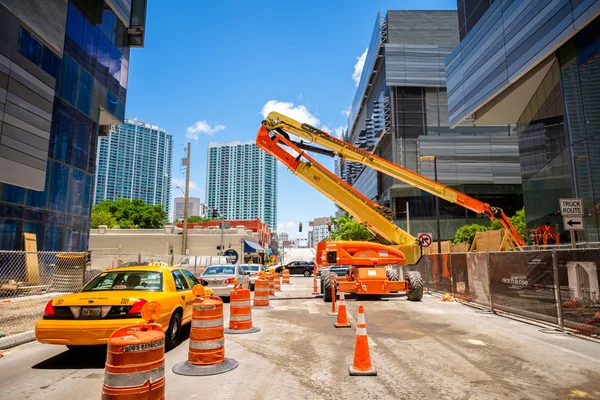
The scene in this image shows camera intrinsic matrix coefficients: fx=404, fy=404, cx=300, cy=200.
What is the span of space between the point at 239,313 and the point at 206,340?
3381 mm

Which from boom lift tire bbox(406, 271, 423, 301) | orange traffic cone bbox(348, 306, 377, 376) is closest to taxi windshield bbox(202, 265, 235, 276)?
boom lift tire bbox(406, 271, 423, 301)

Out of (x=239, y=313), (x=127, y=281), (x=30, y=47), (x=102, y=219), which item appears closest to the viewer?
(x=127, y=281)

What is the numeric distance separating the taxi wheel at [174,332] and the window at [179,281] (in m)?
0.60

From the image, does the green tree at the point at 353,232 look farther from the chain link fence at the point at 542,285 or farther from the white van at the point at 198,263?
the chain link fence at the point at 542,285

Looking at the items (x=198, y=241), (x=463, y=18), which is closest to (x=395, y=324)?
(x=463, y=18)

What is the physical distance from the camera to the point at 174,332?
7.62 meters

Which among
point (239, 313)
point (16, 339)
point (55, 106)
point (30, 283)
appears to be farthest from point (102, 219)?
point (239, 313)

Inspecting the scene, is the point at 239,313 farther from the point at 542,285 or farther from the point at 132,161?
the point at 132,161

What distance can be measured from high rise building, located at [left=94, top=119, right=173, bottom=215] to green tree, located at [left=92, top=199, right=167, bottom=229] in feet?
105

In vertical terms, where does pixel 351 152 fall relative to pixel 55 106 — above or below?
below

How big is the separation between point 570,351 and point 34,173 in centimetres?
2175

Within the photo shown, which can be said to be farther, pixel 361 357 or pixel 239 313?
pixel 239 313

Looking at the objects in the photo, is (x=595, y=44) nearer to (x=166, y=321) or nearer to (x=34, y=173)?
(x=166, y=321)

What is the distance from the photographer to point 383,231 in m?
18.0
